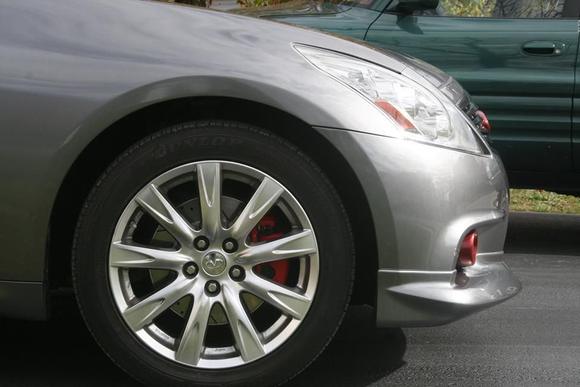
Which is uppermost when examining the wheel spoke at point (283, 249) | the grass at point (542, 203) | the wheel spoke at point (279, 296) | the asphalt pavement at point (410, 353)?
the wheel spoke at point (283, 249)

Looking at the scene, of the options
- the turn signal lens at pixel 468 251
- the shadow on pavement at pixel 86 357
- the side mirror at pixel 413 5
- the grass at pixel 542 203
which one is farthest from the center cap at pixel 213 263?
the grass at pixel 542 203

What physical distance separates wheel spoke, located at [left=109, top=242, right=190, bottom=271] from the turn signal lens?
888 millimetres

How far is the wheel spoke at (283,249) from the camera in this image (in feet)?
11.4

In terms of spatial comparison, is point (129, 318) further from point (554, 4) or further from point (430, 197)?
point (554, 4)

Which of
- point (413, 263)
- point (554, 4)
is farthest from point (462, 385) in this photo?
point (554, 4)

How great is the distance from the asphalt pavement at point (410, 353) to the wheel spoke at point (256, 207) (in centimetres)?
66

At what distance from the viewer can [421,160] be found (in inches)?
137

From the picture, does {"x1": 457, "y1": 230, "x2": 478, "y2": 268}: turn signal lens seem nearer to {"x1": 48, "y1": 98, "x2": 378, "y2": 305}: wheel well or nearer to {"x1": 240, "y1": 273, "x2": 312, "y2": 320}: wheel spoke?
{"x1": 48, "y1": 98, "x2": 378, "y2": 305}: wheel well

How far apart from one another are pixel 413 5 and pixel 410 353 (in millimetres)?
2422

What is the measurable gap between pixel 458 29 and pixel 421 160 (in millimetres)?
2740

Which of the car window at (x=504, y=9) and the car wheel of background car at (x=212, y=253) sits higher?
the car window at (x=504, y=9)

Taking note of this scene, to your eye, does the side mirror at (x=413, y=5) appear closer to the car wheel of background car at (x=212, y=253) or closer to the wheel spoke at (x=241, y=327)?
the car wheel of background car at (x=212, y=253)

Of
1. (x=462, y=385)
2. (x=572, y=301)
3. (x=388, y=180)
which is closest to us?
(x=388, y=180)

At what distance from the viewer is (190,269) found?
11.4 feet
